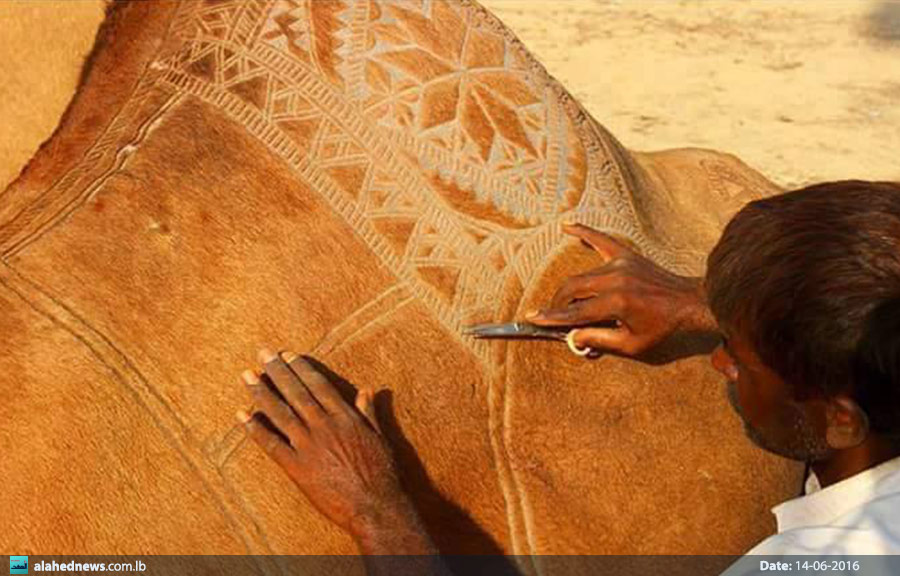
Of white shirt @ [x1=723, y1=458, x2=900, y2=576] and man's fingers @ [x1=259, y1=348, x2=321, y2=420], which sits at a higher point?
man's fingers @ [x1=259, y1=348, x2=321, y2=420]

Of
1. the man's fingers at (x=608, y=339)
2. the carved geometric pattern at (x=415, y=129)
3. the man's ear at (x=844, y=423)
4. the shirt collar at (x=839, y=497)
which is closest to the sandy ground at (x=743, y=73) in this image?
the carved geometric pattern at (x=415, y=129)

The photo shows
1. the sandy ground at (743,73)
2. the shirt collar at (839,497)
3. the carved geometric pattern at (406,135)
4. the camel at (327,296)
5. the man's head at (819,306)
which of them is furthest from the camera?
the sandy ground at (743,73)

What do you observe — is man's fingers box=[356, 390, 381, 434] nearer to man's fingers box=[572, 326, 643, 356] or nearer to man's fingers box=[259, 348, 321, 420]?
man's fingers box=[259, 348, 321, 420]

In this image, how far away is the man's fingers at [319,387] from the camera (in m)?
2.01

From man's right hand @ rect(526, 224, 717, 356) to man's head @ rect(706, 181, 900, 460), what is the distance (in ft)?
1.48

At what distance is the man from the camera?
1.61m

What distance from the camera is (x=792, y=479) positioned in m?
2.50

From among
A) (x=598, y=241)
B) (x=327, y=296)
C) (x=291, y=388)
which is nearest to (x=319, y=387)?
(x=291, y=388)

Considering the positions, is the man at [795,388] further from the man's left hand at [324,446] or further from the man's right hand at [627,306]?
the man's right hand at [627,306]

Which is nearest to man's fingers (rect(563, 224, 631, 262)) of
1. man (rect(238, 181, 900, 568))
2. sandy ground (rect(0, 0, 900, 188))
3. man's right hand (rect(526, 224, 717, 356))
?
man's right hand (rect(526, 224, 717, 356))

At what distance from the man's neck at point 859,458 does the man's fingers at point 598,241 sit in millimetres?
646

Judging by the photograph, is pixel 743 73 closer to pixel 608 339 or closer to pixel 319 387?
pixel 608 339

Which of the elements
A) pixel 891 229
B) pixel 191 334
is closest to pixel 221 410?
pixel 191 334

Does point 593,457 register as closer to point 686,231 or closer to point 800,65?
point 686,231
